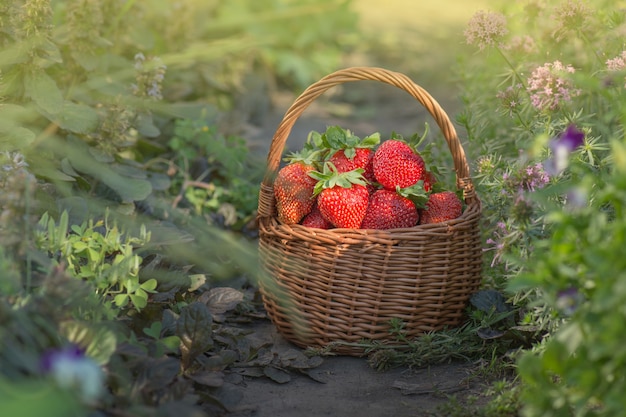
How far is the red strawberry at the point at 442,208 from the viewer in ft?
6.75

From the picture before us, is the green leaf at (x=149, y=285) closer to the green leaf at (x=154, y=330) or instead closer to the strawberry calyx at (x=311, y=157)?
the green leaf at (x=154, y=330)

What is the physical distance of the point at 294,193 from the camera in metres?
2.07

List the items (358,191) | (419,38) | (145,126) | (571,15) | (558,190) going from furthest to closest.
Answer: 1. (419,38)
2. (145,126)
3. (571,15)
4. (358,191)
5. (558,190)

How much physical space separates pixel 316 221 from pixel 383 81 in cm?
44

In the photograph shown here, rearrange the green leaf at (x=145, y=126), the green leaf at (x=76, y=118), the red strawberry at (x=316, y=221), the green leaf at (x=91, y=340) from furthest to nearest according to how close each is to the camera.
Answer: the green leaf at (x=145, y=126) < the green leaf at (x=76, y=118) < the red strawberry at (x=316, y=221) < the green leaf at (x=91, y=340)

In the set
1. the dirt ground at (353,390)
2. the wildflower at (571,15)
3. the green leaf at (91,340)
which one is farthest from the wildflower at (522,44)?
the green leaf at (91,340)

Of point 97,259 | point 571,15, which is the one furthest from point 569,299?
point 571,15

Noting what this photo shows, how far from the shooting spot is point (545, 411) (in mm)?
1330

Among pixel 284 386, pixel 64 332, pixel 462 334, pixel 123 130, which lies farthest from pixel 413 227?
pixel 123 130

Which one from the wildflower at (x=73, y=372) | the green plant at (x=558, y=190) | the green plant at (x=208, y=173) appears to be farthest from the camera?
the green plant at (x=208, y=173)

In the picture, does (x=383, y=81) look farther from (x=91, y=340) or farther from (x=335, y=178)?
(x=91, y=340)

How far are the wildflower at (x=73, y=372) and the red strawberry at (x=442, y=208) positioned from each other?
1100 mm

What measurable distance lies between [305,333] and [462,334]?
45cm

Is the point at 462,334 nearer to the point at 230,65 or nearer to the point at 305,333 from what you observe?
the point at 305,333
